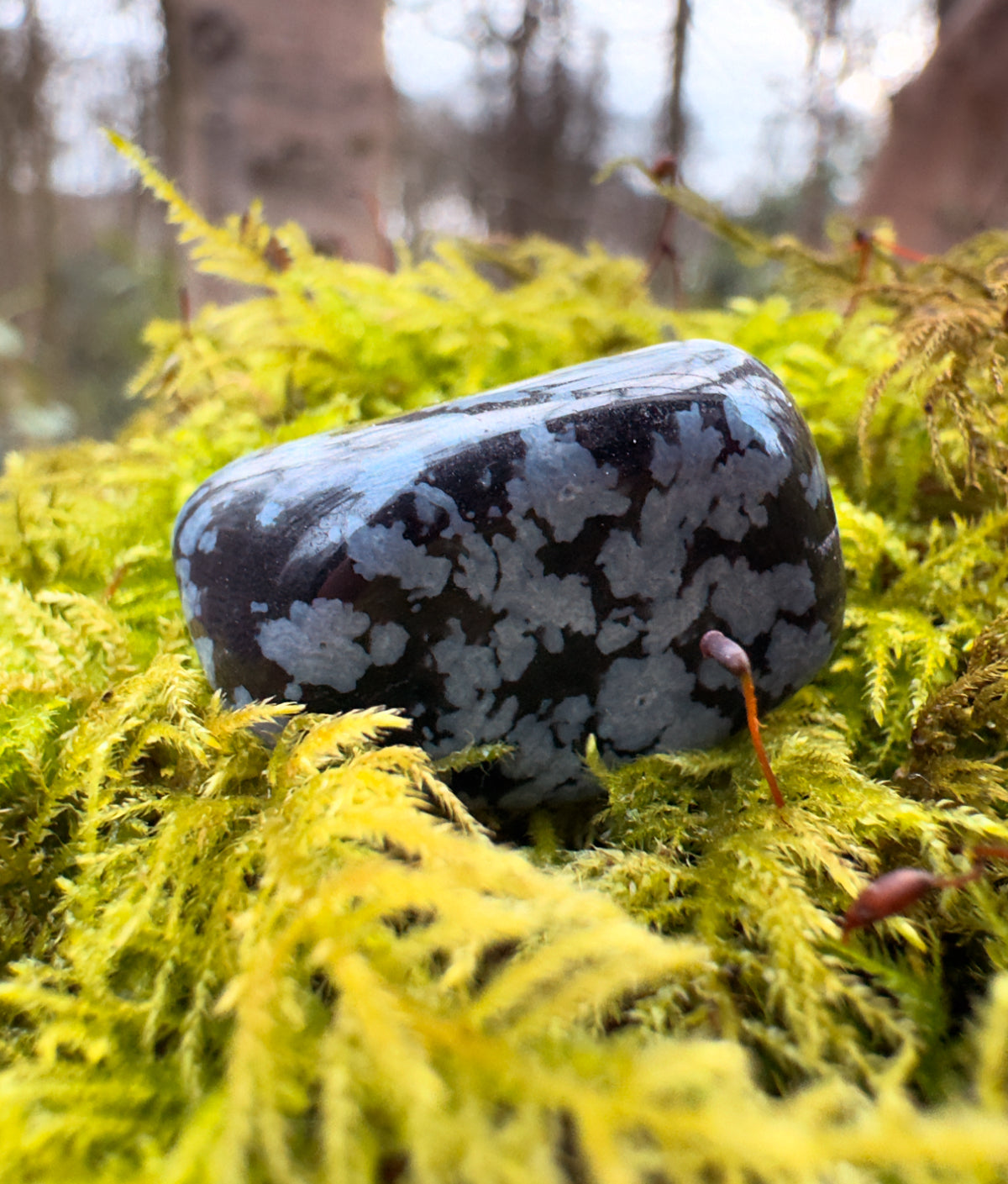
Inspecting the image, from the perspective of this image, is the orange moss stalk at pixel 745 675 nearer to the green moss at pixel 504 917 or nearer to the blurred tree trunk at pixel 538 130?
the green moss at pixel 504 917

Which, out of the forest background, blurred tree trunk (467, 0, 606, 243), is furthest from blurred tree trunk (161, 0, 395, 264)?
blurred tree trunk (467, 0, 606, 243)

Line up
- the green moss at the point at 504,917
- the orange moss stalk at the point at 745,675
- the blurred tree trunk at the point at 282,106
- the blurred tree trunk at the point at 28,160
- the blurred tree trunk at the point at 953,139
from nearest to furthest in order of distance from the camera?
the green moss at the point at 504,917 → the orange moss stalk at the point at 745,675 → the blurred tree trunk at the point at 282,106 → the blurred tree trunk at the point at 953,139 → the blurred tree trunk at the point at 28,160

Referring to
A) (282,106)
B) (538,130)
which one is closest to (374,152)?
(282,106)

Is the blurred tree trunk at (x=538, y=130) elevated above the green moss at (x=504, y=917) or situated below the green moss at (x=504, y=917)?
above

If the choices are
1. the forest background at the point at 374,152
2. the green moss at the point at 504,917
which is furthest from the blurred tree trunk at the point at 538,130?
the green moss at the point at 504,917

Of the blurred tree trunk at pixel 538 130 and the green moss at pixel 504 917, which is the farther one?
the blurred tree trunk at pixel 538 130

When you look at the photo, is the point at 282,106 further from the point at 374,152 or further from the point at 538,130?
the point at 538,130
